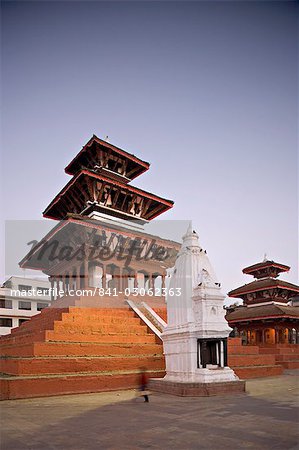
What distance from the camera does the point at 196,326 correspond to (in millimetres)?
11633

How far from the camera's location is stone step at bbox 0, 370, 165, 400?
10.6m

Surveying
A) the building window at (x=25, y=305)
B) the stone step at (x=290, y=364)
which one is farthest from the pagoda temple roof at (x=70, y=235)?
the building window at (x=25, y=305)

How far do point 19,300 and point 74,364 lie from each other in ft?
149

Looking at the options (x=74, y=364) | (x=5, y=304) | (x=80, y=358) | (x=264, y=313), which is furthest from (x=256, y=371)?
(x=5, y=304)

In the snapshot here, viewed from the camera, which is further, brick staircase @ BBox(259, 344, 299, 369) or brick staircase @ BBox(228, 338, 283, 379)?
brick staircase @ BBox(259, 344, 299, 369)

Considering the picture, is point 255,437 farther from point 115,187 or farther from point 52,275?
point 52,275

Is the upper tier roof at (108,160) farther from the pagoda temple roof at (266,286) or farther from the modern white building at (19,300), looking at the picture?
the modern white building at (19,300)

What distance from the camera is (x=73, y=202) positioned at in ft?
88.7

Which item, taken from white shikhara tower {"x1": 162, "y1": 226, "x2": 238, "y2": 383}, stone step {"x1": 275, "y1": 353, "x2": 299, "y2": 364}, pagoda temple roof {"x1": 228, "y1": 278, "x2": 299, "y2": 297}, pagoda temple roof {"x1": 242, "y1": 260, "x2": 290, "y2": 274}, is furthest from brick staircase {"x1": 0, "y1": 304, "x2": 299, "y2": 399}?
pagoda temple roof {"x1": 242, "y1": 260, "x2": 290, "y2": 274}

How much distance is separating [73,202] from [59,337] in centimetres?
1495

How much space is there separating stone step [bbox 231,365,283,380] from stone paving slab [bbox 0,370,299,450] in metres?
5.30

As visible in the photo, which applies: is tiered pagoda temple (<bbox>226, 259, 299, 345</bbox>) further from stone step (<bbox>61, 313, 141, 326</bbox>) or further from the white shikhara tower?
the white shikhara tower

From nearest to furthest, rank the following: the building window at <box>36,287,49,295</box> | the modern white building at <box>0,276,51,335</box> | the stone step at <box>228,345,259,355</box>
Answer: the stone step at <box>228,345,259,355</box> → the modern white building at <box>0,276,51,335</box> → the building window at <box>36,287,49,295</box>

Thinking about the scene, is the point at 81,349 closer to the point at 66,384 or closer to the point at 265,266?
the point at 66,384
